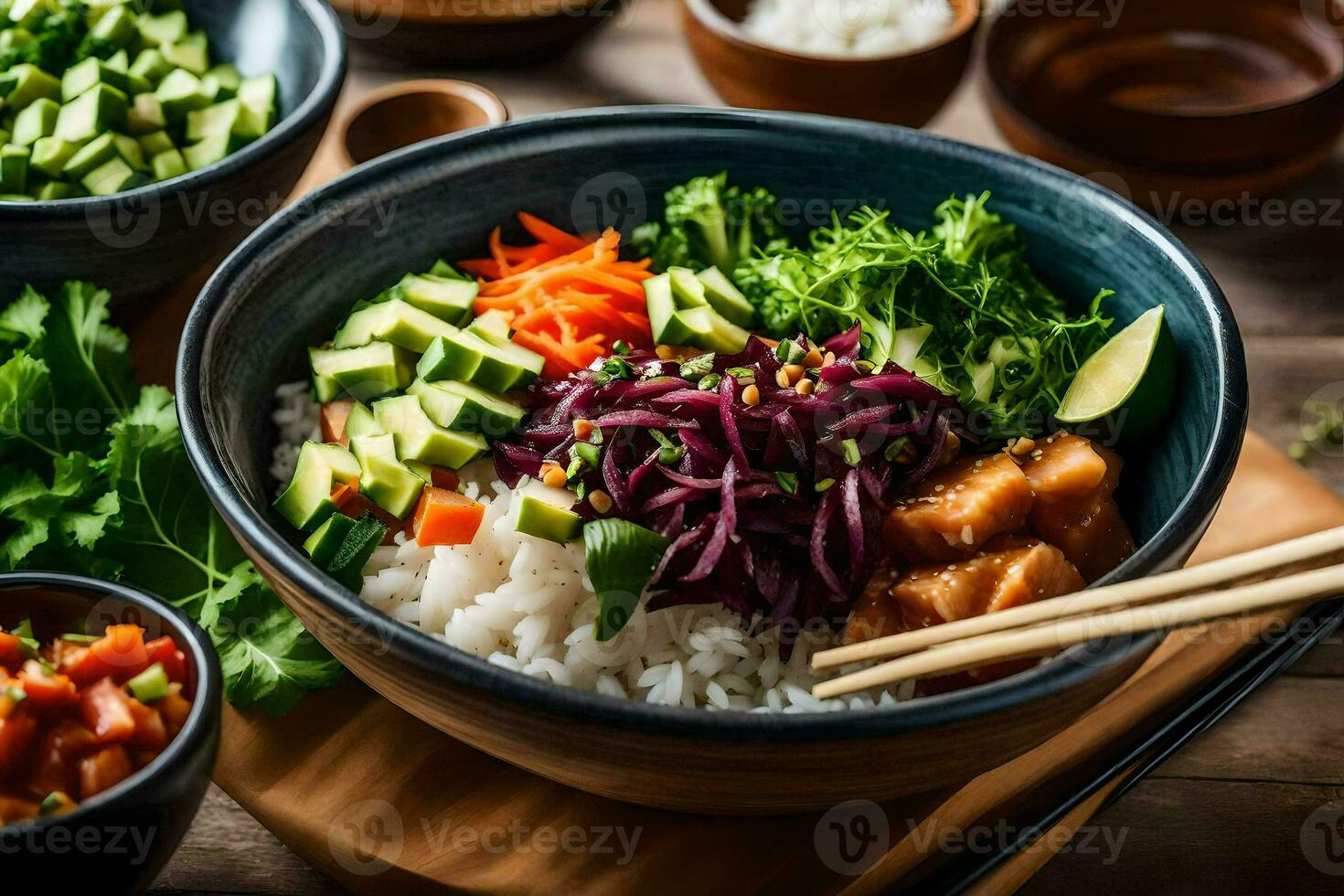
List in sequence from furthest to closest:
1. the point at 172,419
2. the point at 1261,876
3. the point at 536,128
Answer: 1. the point at 536,128
2. the point at 172,419
3. the point at 1261,876

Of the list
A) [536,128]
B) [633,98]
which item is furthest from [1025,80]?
[536,128]

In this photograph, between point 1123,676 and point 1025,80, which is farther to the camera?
point 1025,80

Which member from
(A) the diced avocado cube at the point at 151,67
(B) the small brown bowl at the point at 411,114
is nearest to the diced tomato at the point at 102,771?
(B) the small brown bowl at the point at 411,114

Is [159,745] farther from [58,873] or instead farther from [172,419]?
[172,419]

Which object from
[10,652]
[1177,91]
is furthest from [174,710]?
[1177,91]

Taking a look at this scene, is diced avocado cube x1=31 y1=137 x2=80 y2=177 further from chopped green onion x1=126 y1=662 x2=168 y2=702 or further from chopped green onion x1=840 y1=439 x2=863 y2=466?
chopped green onion x1=840 y1=439 x2=863 y2=466

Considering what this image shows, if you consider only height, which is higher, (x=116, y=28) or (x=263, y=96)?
(x=116, y=28)

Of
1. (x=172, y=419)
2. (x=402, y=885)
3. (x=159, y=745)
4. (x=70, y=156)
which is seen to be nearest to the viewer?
(x=159, y=745)

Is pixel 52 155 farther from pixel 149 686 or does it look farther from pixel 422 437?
pixel 149 686
